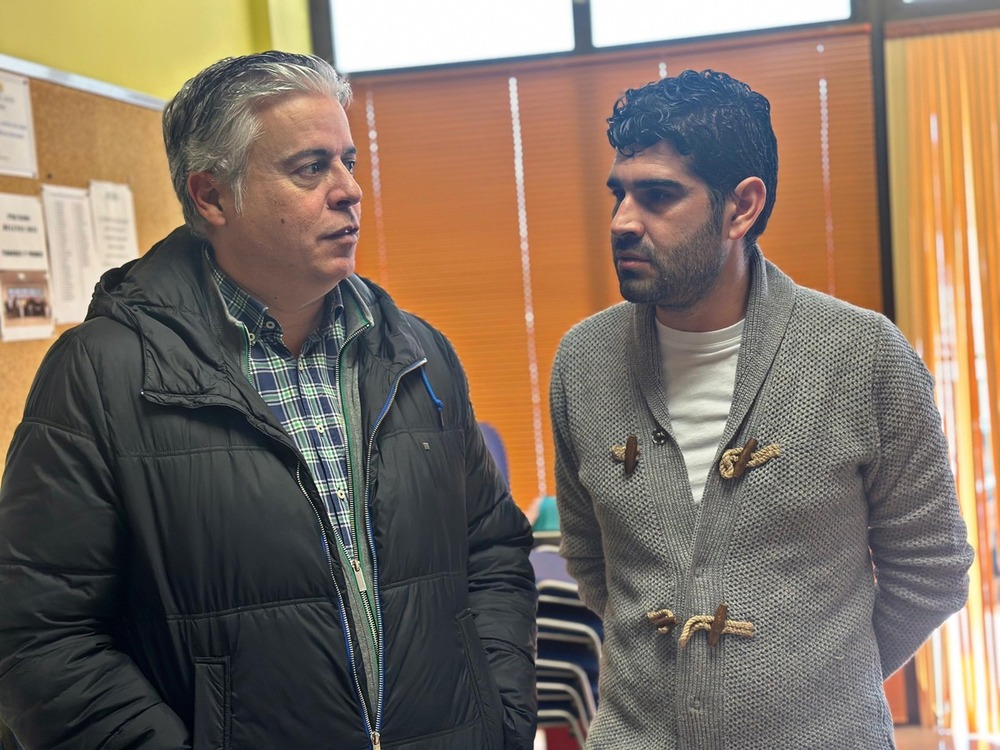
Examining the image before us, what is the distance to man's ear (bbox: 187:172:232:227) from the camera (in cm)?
142

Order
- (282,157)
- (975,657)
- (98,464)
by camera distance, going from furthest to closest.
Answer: (975,657)
(282,157)
(98,464)

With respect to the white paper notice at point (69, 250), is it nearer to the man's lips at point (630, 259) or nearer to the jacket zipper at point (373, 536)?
the jacket zipper at point (373, 536)

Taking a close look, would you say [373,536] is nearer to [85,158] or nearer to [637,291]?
[637,291]

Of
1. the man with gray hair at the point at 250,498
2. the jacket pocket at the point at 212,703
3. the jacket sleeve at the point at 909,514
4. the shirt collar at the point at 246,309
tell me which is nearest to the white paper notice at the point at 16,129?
the man with gray hair at the point at 250,498

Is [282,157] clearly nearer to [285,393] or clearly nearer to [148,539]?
[285,393]

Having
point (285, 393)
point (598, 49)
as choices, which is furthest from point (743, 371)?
point (598, 49)

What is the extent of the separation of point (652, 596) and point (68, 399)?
839mm

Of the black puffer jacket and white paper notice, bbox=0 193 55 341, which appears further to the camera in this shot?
white paper notice, bbox=0 193 55 341

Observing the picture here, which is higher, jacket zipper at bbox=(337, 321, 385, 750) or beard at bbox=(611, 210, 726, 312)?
beard at bbox=(611, 210, 726, 312)

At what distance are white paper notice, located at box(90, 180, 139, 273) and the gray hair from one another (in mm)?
1171

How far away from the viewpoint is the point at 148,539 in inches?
48.6

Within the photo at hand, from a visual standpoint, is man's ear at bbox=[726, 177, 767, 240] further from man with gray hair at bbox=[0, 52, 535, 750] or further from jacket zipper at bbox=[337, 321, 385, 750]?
jacket zipper at bbox=[337, 321, 385, 750]

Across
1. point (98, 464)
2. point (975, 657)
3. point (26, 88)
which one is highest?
point (26, 88)

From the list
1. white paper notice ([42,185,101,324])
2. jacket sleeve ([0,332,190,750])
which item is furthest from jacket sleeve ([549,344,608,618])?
white paper notice ([42,185,101,324])
